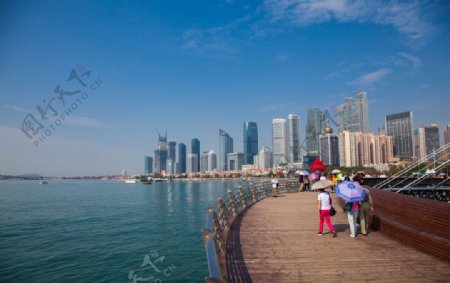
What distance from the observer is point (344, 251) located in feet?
24.2

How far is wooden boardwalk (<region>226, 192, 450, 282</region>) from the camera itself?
5711mm

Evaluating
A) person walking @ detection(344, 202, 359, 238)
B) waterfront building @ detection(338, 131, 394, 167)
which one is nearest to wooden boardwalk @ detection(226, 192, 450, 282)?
person walking @ detection(344, 202, 359, 238)

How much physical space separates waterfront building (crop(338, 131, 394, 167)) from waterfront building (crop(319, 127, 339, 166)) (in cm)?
450

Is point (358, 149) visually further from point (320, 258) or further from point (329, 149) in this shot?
point (320, 258)


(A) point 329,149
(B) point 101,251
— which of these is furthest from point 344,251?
(A) point 329,149

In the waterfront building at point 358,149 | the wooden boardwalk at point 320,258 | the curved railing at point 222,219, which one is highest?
the waterfront building at point 358,149

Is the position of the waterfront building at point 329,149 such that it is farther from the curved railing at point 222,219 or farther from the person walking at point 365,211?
the person walking at point 365,211

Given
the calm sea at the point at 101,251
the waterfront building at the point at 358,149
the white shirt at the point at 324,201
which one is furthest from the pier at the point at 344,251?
the waterfront building at the point at 358,149

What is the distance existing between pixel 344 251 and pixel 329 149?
170 meters

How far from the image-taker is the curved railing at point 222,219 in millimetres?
3772

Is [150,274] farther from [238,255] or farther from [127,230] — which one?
[127,230]

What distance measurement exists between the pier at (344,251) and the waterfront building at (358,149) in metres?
176

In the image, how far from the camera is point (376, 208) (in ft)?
35.0

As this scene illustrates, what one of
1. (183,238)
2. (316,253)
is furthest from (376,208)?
(183,238)
